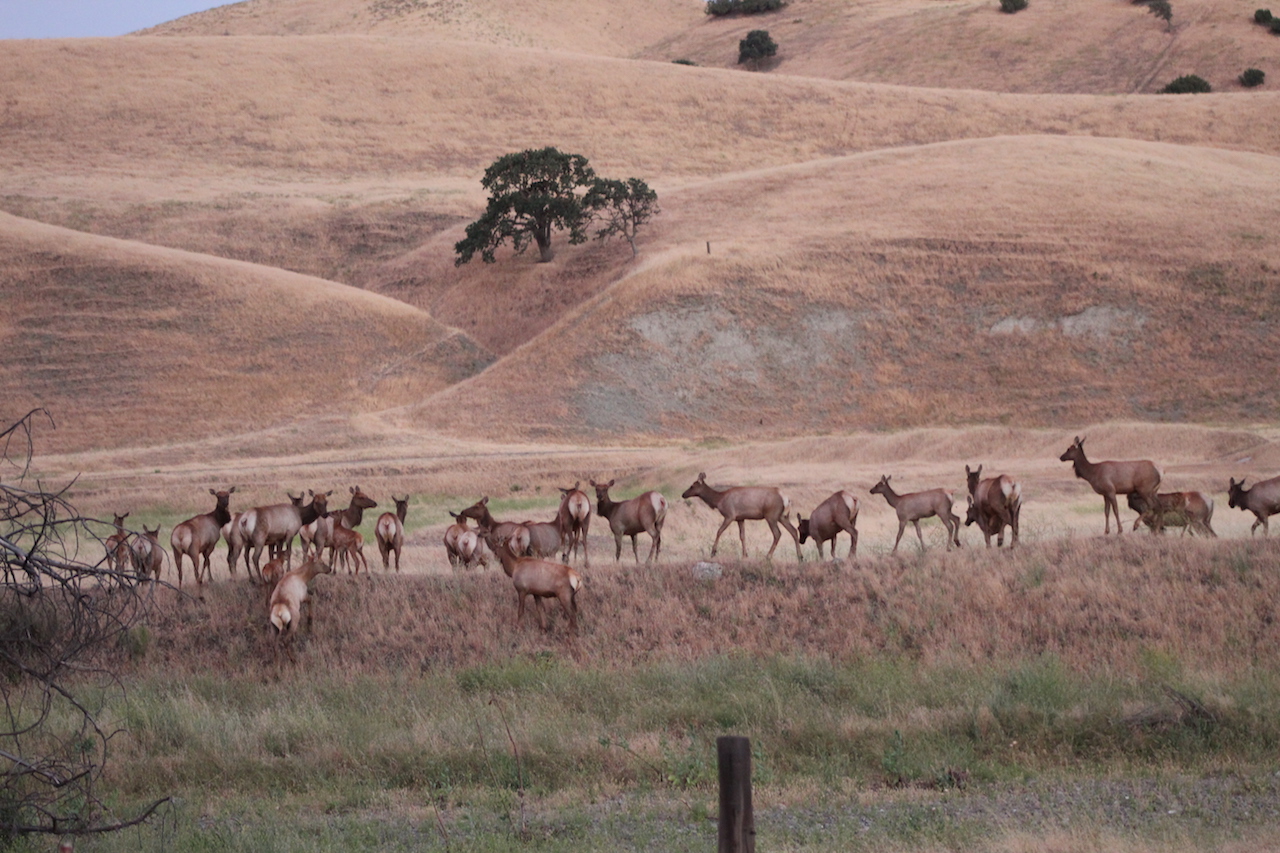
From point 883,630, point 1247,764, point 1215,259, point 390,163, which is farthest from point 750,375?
point 390,163

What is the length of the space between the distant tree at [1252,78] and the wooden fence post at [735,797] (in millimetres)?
134088

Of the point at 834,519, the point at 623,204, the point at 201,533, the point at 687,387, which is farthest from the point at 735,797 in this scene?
the point at 623,204

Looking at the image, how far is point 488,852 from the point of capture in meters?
9.95

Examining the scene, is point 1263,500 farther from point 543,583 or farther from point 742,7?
point 742,7

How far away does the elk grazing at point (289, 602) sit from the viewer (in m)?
16.5

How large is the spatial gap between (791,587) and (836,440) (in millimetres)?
27926

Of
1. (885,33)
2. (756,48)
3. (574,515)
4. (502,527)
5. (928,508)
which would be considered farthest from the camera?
(756,48)

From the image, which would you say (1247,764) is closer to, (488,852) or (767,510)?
(488,852)

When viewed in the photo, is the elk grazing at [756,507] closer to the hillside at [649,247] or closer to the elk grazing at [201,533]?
the elk grazing at [201,533]

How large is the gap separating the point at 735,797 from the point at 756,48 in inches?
6121

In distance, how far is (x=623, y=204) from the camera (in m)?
79.2

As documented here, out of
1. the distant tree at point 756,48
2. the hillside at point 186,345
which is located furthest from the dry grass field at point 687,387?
the distant tree at point 756,48

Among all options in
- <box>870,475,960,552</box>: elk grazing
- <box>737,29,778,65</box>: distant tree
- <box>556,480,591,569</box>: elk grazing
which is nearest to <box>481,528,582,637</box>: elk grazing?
<box>556,480,591,569</box>: elk grazing

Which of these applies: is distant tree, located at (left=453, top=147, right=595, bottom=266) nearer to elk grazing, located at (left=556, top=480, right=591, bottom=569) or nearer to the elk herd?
the elk herd
